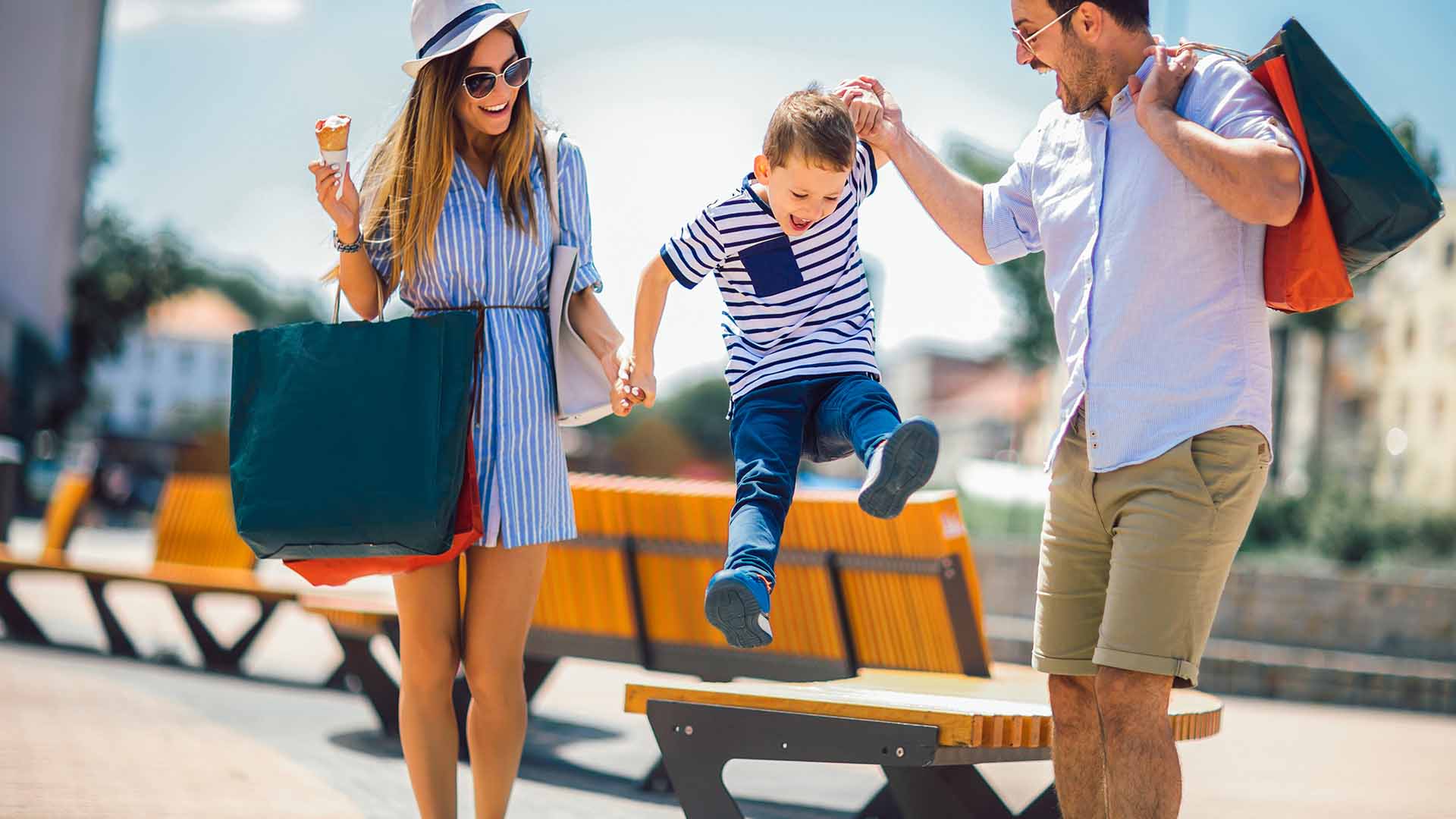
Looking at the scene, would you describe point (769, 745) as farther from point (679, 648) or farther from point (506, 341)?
point (679, 648)

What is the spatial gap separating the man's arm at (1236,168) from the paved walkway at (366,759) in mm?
3337

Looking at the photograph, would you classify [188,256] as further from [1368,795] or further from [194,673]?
[1368,795]

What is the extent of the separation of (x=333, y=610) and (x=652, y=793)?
2163mm

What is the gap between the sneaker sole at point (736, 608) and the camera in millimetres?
3344

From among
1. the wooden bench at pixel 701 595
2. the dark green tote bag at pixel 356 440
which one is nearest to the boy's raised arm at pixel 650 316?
the dark green tote bag at pixel 356 440

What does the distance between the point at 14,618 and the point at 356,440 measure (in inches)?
330

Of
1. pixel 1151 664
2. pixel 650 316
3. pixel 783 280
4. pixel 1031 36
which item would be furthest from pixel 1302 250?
pixel 650 316

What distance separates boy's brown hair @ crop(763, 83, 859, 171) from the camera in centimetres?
352

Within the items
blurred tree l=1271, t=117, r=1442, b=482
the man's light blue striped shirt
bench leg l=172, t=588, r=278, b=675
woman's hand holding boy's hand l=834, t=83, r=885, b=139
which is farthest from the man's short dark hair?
blurred tree l=1271, t=117, r=1442, b=482

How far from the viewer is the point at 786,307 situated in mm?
3812

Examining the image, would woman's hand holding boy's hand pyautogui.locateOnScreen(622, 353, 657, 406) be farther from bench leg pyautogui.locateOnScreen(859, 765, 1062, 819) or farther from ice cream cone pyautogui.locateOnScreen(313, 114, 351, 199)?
bench leg pyautogui.locateOnScreen(859, 765, 1062, 819)

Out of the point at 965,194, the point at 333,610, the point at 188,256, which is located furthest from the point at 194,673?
the point at 188,256

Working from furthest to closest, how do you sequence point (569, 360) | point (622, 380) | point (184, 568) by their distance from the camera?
point (184, 568)
point (569, 360)
point (622, 380)

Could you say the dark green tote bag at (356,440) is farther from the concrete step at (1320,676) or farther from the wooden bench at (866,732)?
the concrete step at (1320,676)
